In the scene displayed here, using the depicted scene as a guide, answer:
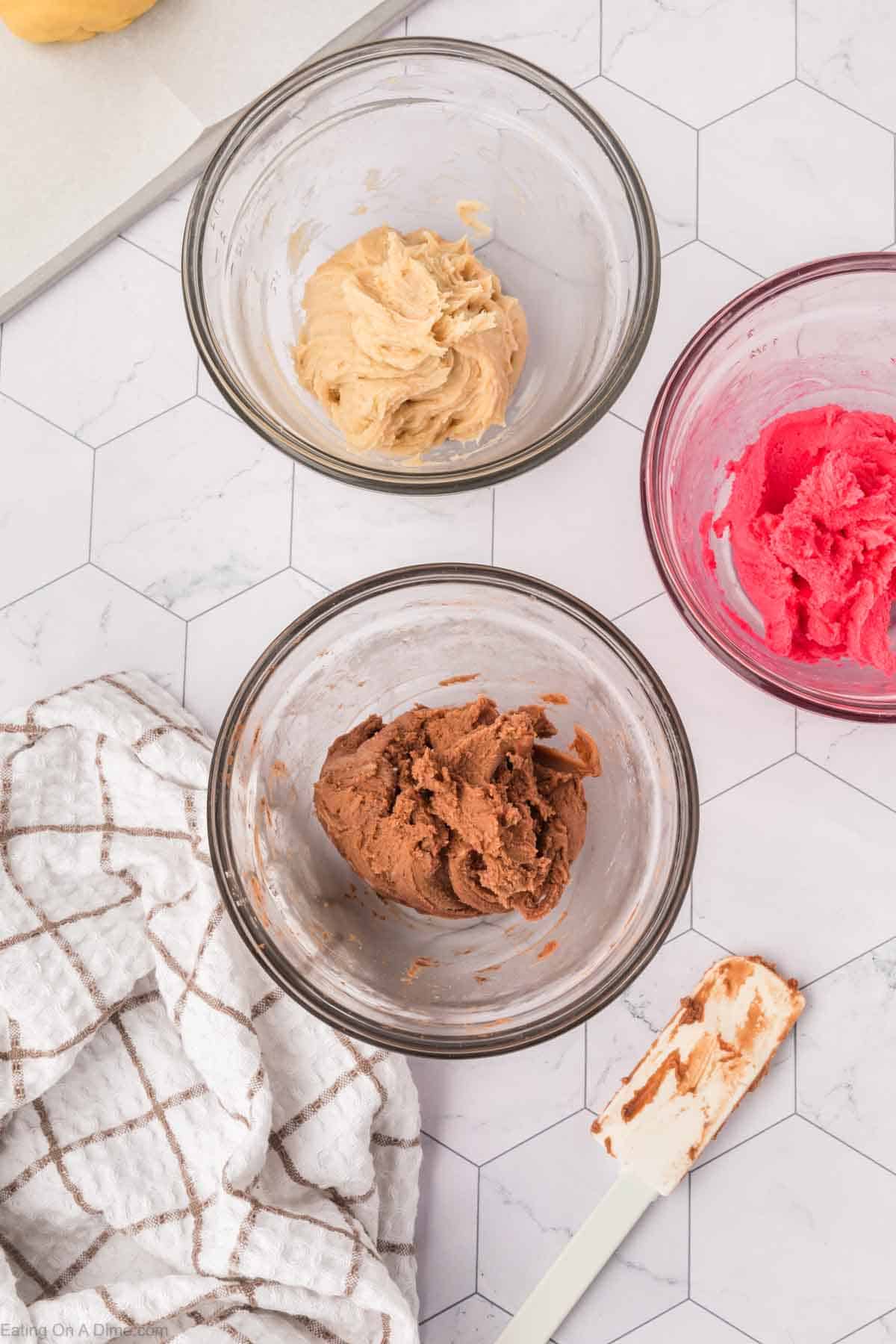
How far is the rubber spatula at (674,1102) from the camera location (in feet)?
4.04

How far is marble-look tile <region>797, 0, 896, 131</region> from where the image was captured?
1.33m

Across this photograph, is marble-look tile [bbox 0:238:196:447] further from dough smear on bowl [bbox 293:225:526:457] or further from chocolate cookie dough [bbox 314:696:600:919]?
chocolate cookie dough [bbox 314:696:600:919]

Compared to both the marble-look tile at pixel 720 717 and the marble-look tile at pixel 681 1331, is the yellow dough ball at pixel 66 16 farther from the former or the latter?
the marble-look tile at pixel 681 1331

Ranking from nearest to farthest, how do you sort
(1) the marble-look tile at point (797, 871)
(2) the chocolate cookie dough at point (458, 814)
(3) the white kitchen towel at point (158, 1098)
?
(2) the chocolate cookie dough at point (458, 814), (3) the white kitchen towel at point (158, 1098), (1) the marble-look tile at point (797, 871)

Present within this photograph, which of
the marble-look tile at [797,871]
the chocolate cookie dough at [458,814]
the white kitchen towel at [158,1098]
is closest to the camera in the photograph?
the chocolate cookie dough at [458,814]

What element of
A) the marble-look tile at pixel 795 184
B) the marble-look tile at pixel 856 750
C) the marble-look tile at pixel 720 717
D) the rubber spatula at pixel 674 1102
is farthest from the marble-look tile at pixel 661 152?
the rubber spatula at pixel 674 1102

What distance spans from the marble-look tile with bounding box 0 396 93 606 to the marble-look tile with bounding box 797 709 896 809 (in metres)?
0.85

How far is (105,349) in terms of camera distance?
1.37 meters

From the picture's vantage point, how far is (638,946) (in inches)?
42.0

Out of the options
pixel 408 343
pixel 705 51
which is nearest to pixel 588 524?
pixel 408 343

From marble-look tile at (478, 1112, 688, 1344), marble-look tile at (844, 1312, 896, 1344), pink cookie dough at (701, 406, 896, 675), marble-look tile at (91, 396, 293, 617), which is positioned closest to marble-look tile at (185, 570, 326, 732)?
marble-look tile at (91, 396, 293, 617)

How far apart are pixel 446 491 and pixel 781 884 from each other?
1.88ft

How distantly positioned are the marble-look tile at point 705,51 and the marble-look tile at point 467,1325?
52.9 inches

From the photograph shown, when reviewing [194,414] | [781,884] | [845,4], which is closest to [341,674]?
[194,414]
